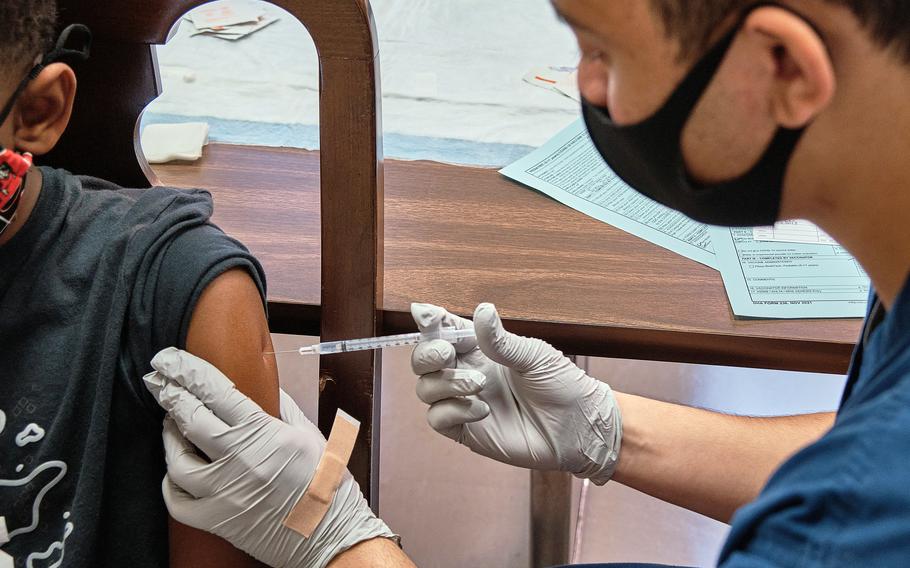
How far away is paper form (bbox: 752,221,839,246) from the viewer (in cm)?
149

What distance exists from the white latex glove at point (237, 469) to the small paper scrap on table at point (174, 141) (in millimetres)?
700

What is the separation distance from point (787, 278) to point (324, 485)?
0.79 meters

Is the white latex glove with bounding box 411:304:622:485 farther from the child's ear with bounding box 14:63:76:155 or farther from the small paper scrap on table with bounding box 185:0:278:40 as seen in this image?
the small paper scrap on table with bounding box 185:0:278:40

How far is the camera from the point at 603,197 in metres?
1.55

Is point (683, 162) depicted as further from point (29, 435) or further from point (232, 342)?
point (29, 435)

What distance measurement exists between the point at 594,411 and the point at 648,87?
0.64m

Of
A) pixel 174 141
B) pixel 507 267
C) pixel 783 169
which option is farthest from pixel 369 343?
A: pixel 174 141

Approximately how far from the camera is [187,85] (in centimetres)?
204

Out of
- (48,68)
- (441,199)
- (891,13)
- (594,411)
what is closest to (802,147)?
(891,13)

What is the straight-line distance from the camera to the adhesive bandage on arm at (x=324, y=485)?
1076mm

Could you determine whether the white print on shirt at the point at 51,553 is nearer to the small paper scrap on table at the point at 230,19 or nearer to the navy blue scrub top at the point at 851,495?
the navy blue scrub top at the point at 851,495

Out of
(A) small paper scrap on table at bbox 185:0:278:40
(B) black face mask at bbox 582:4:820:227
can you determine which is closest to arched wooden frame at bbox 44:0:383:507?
(B) black face mask at bbox 582:4:820:227

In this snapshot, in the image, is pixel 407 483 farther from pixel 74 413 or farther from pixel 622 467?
pixel 74 413

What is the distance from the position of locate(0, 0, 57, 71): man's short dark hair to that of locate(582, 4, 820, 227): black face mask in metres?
0.58
